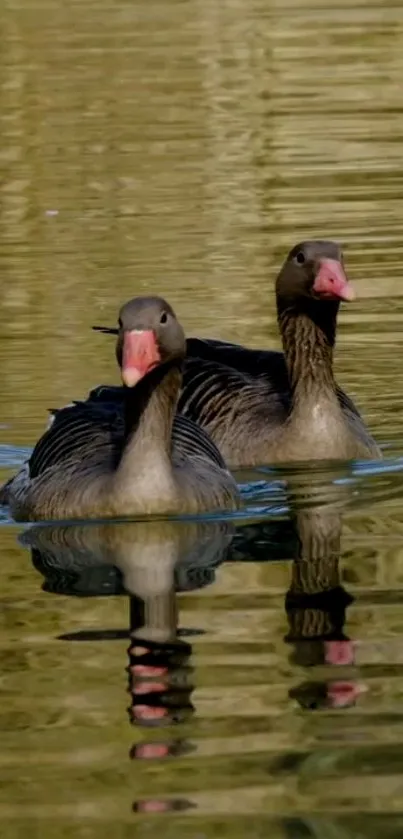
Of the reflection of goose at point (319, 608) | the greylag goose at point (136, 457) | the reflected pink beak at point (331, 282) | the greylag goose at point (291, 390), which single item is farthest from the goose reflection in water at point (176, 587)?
the reflected pink beak at point (331, 282)

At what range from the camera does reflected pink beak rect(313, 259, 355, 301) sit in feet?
46.3

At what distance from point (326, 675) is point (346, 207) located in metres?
15.5

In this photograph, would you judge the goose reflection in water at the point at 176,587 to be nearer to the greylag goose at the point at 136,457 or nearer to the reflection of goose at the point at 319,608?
the reflection of goose at the point at 319,608

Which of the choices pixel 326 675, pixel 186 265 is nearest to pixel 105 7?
pixel 186 265

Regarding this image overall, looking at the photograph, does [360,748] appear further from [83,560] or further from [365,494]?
[365,494]

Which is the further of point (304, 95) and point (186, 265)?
point (304, 95)

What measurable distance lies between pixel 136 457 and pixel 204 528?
51cm

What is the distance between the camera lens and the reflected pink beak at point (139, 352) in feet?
38.2

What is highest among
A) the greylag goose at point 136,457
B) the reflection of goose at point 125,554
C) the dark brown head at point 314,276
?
the dark brown head at point 314,276

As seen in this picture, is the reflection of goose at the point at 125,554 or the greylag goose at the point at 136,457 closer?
the reflection of goose at the point at 125,554

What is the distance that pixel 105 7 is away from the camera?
1797 inches

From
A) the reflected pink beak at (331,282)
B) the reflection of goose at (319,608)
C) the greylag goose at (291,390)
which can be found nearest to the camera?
the reflection of goose at (319,608)

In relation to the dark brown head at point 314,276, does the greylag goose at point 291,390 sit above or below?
below

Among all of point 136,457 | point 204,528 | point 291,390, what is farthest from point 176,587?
point 291,390
